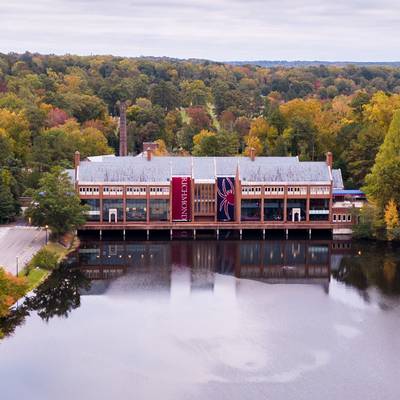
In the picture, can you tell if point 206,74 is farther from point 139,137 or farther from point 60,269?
point 60,269

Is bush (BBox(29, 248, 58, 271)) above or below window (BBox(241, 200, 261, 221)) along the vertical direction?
below

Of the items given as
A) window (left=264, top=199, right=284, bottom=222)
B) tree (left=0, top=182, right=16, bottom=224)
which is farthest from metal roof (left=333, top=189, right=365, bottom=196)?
tree (left=0, top=182, right=16, bottom=224)

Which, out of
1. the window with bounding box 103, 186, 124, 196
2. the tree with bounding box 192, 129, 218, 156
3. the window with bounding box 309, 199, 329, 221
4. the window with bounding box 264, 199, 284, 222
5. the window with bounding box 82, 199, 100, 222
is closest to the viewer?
the window with bounding box 82, 199, 100, 222

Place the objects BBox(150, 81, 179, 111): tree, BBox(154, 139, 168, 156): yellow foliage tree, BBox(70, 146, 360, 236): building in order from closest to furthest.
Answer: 1. BBox(70, 146, 360, 236): building
2. BBox(154, 139, 168, 156): yellow foliage tree
3. BBox(150, 81, 179, 111): tree

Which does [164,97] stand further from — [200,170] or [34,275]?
[34,275]

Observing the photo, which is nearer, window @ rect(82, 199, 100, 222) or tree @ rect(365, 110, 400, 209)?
tree @ rect(365, 110, 400, 209)

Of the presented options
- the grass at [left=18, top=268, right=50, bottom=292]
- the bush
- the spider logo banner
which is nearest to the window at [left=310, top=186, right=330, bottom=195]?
the spider logo banner

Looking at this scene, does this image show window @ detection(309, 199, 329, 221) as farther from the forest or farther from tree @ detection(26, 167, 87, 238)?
tree @ detection(26, 167, 87, 238)
